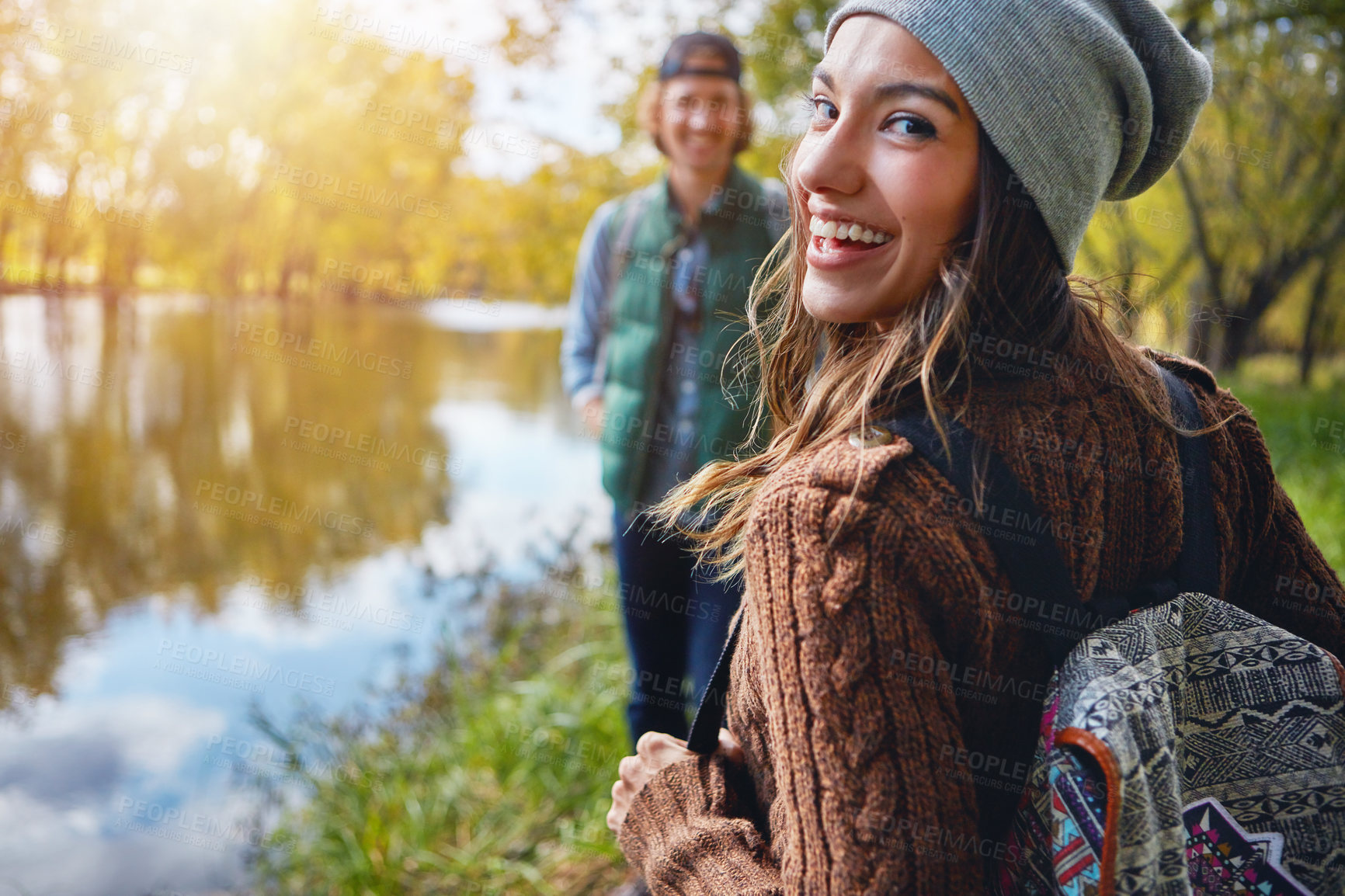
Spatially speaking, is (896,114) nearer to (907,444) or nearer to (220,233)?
(907,444)

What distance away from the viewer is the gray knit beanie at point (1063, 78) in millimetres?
978

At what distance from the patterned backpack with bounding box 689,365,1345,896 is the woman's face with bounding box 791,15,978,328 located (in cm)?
23

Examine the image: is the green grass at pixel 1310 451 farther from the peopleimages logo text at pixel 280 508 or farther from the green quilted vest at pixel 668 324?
the peopleimages logo text at pixel 280 508

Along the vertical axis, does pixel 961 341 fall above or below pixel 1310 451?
above

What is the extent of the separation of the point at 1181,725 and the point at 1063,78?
70 centimetres

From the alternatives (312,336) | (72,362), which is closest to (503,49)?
(72,362)

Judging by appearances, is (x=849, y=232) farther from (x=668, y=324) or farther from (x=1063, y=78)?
(x=668, y=324)

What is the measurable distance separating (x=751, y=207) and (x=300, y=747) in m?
3.19

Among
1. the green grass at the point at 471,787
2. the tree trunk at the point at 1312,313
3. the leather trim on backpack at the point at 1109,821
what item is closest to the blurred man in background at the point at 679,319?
the green grass at the point at 471,787

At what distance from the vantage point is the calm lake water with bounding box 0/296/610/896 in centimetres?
440

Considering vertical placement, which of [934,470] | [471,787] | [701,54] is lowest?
[471,787]

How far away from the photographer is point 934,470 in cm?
88

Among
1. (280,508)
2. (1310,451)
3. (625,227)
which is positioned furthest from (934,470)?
(280,508)

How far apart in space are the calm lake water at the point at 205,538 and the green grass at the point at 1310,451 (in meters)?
4.34
